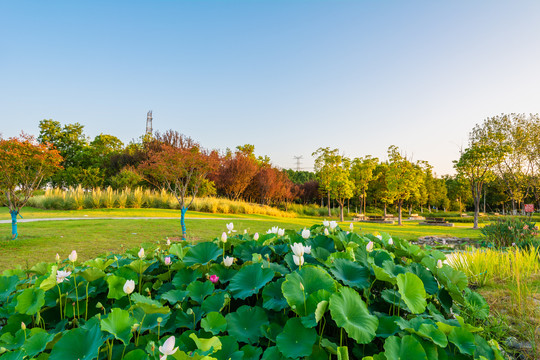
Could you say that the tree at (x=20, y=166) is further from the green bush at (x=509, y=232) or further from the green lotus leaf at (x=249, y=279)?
the green bush at (x=509, y=232)

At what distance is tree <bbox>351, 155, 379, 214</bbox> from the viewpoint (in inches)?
1003

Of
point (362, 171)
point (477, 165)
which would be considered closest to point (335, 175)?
point (362, 171)

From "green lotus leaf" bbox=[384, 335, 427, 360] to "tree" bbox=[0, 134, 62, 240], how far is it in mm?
8736

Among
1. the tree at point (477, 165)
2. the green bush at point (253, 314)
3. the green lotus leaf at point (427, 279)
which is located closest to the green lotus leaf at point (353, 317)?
the green bush at point (253, 314)

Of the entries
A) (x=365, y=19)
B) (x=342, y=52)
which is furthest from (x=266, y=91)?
(x=365, y=19)

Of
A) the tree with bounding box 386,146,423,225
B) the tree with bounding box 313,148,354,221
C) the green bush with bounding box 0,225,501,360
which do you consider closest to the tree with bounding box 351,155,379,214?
the tree with bounding box 313,148,354,221

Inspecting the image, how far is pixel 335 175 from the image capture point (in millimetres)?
24469

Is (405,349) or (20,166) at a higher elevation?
(20,166)

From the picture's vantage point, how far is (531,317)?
1959 millimetres

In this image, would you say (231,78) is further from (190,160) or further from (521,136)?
(521,136)

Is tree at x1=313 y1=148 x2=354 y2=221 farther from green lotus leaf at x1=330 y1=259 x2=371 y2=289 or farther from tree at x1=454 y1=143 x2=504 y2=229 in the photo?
green lotus leaf at x1=330 y1=259 x2=371 y2=289

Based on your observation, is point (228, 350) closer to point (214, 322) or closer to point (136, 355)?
point (214, 322)

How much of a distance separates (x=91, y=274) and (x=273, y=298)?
1.09 metres

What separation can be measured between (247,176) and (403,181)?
47.4 feet
